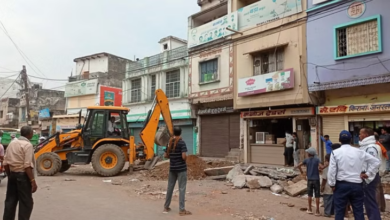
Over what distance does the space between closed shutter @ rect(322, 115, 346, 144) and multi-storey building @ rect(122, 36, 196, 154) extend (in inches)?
338

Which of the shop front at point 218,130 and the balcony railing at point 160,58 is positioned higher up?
the balcony railing at point 160,58

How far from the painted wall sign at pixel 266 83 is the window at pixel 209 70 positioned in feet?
7.83

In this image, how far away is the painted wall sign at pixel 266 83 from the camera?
13.5 metres

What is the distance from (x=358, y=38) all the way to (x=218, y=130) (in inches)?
352

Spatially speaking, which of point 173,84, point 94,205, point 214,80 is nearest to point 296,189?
point 94,205

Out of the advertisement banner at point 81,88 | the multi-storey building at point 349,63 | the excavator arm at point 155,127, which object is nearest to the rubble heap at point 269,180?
the excavator arm at point 155,127

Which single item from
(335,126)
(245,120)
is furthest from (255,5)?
(335,126)

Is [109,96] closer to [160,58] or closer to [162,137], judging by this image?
[160,58]

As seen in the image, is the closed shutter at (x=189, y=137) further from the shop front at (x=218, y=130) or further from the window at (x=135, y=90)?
the window at (x=135, y=90)

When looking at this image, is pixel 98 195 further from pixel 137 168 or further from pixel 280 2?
pixel 280 2

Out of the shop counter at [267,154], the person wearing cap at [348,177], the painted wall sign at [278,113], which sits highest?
the painted wall sign at [278,113]

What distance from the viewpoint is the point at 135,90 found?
24.0 metres

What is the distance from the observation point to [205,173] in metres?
11.5

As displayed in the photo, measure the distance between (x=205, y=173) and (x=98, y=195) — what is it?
4426mm
